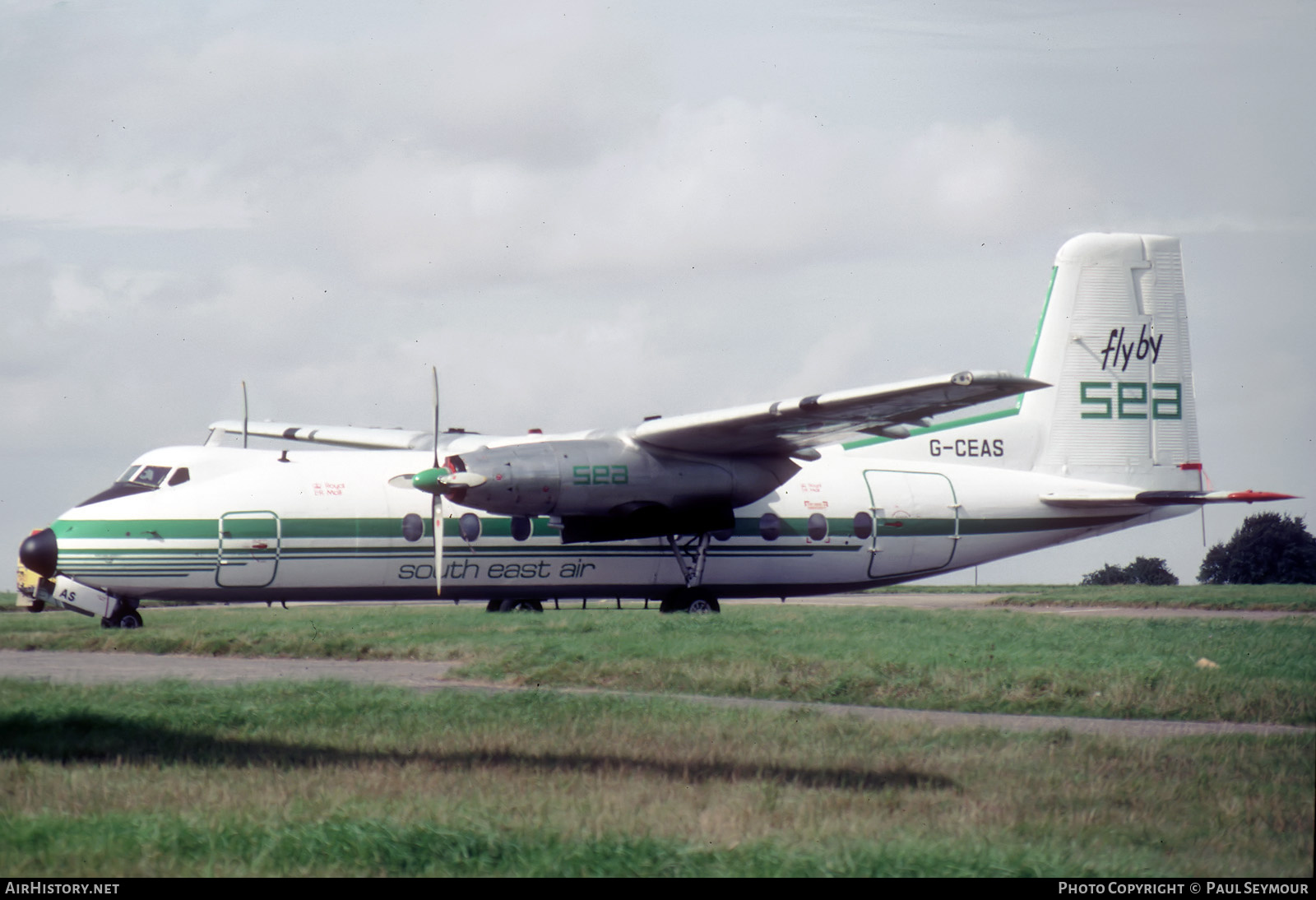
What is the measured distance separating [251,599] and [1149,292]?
19341mm

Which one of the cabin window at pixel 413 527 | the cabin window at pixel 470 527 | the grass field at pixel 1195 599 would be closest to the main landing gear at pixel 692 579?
the cabin window at pixel 470 527

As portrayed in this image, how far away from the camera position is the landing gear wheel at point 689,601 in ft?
81.5

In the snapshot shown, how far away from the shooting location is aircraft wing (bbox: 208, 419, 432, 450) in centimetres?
2833

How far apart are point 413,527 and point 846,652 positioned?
32.5 ft

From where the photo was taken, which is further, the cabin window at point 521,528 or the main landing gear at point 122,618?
the cabin window at point 521,528

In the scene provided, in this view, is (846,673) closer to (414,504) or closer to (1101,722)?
(1101,722)

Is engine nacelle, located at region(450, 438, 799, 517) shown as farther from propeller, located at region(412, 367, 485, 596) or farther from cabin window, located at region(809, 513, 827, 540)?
cabin window, located at region(809, 513, 827, 540)

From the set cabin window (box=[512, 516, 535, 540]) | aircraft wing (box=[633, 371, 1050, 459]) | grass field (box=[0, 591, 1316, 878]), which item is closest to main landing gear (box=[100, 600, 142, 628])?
cabin window (box=[512, 516, 535, 540])

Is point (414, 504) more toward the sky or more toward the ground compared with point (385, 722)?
more toward the sky

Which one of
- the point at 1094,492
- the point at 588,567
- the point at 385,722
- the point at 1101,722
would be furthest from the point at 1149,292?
the point at 385,722

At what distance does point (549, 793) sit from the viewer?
7.71 m

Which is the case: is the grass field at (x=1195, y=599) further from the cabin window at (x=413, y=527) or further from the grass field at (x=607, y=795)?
the grass field at (x=607, y=795)

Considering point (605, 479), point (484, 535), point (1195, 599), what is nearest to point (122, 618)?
point (484, 535)
